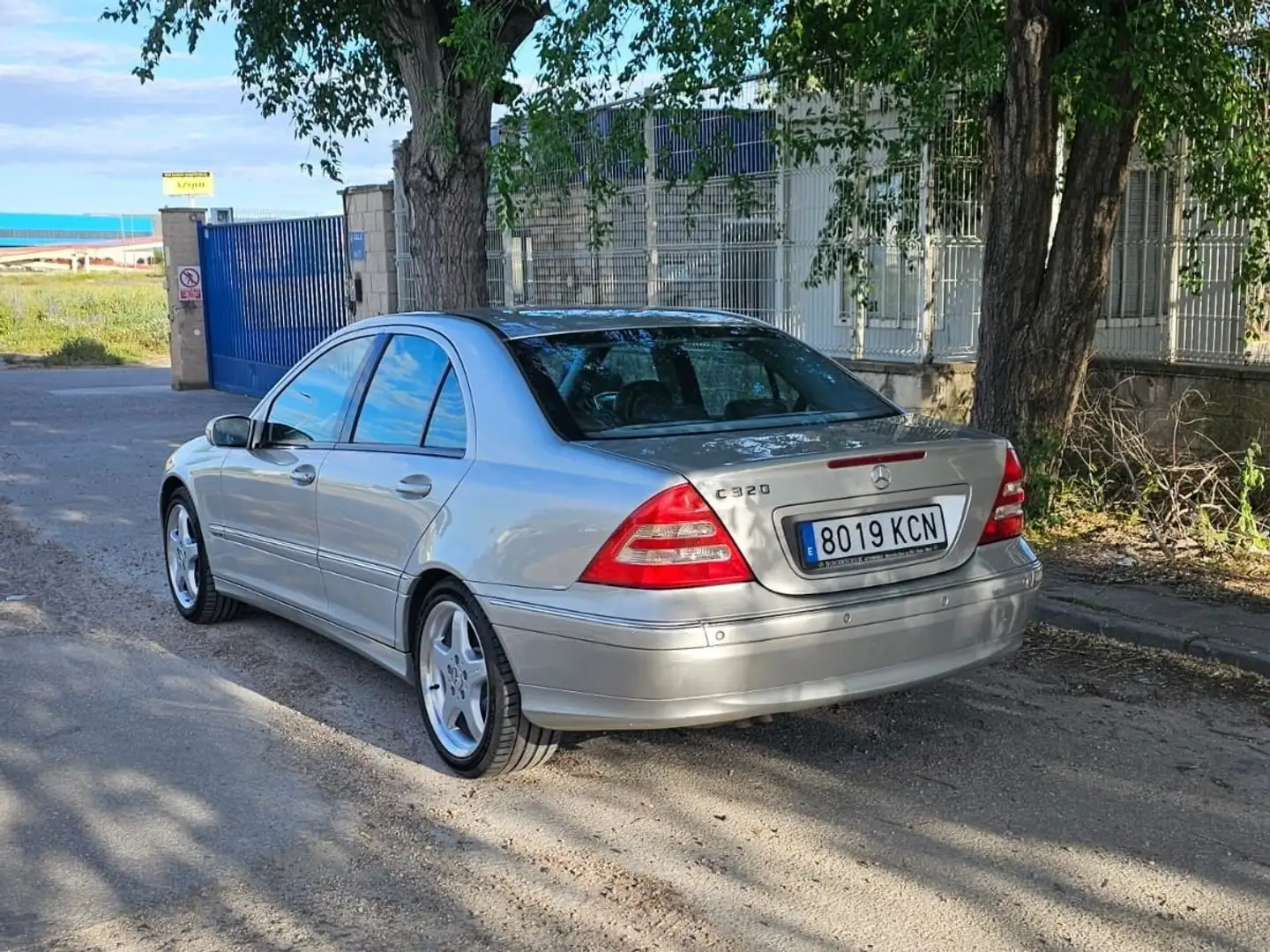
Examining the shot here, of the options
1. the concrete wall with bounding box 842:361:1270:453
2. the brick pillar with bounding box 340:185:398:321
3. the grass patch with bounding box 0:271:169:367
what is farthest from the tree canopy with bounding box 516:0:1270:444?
the grass patch with bounding box 0:271:169:367

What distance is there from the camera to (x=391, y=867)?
13.1 ft

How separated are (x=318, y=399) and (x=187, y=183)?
21.6m

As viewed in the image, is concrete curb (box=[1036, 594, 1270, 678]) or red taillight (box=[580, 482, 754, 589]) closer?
red taillight (box=[580, 482, 754, 589])

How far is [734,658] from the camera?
158 inches

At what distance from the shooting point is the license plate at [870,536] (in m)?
4.17

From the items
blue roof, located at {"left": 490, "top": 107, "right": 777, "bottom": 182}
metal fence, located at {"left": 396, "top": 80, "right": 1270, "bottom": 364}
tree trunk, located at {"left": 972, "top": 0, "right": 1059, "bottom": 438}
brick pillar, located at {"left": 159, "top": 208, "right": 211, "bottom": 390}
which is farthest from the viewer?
brick pillar, located at {"left": 159, "top": 208, "right": 211, "bottom": 390}

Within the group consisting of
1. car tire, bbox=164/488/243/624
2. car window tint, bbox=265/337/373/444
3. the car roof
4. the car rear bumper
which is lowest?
car tire, bbox=164/488/243/624

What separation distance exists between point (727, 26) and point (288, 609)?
176 inches

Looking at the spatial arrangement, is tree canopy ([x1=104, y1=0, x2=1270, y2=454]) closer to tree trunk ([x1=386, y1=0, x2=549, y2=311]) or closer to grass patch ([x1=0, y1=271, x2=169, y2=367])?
tree trunk ([x1=386, y1=0, x2=549, y2=311])

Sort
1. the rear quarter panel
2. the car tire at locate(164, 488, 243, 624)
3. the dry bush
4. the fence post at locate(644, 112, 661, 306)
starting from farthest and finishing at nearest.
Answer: the fence post at locate(644, 112, 661, 306) → the dry bush → the car tire at locate(164, 488, 243, 624) → the rear quarter panel

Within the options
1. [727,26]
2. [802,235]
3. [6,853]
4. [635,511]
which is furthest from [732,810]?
[802,235]

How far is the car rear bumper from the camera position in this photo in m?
4.00

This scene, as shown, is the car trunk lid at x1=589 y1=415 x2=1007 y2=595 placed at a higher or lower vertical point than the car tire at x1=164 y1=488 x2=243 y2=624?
higher

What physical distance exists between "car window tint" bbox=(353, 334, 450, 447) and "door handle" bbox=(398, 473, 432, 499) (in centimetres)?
19
